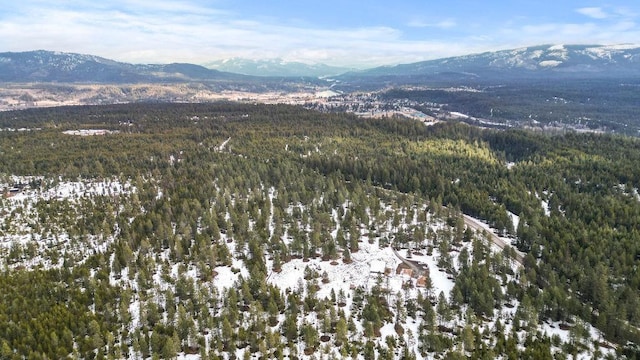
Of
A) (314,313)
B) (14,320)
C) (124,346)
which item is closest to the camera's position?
(124,346)

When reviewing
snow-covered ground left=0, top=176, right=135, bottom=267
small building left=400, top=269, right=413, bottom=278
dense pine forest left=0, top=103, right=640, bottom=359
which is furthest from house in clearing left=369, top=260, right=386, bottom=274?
snow-covered ground left=0, top=176, right=135, bottom=267

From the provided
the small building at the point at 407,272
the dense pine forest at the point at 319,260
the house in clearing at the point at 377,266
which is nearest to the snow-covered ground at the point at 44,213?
the dense pine forest at the point at 319,260

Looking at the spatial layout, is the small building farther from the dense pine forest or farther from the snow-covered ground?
the snow-covered ground

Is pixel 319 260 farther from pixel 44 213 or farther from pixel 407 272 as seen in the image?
pixel 44 213

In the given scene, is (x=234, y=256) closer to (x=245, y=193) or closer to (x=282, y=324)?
(x=282, y=324)

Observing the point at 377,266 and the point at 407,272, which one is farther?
the point at 377,266

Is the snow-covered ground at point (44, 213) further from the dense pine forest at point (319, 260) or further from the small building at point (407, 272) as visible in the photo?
the small building at point (407, 272)

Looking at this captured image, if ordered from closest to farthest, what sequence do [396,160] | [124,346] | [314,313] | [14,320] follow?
[124,346] < [14,320] < [314,313] < [396,160]

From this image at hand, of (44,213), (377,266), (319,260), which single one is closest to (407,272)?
(377,266)

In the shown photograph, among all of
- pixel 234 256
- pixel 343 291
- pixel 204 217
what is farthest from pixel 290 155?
pixel 343 291
